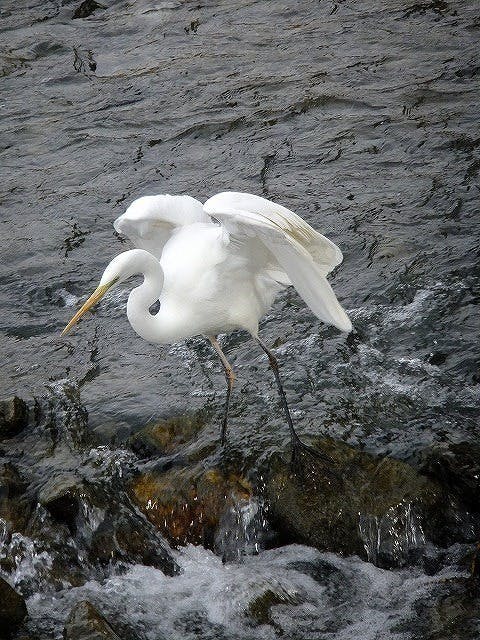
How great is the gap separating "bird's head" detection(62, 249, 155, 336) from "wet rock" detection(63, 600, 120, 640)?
145 cm

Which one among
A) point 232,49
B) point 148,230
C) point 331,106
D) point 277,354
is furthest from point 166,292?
point 232,49

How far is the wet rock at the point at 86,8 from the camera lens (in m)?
11.5

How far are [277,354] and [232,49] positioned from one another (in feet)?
16.7

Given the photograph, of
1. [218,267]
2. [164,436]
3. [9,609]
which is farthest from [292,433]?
[9,609]

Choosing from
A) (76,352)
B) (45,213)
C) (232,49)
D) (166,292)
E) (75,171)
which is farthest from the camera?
(232,49)

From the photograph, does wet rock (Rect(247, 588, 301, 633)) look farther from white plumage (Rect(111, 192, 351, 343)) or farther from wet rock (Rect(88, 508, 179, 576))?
white plumage (Rect(111, 192, 351, 343))

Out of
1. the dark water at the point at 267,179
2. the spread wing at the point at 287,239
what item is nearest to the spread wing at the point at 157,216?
the spread wing at the point at 287,239

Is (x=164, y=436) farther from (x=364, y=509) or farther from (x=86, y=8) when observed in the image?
(x=86, y=8)

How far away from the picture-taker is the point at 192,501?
17.1 feet

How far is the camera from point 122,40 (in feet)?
35.7

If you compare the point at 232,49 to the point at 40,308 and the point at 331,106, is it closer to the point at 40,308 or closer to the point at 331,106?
the point at 331,106

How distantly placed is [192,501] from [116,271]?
1286 millimetres

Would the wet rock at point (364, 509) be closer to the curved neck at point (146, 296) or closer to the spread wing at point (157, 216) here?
the curved neck at point (146, 296)

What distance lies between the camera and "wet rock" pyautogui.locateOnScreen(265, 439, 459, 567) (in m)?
4.95
